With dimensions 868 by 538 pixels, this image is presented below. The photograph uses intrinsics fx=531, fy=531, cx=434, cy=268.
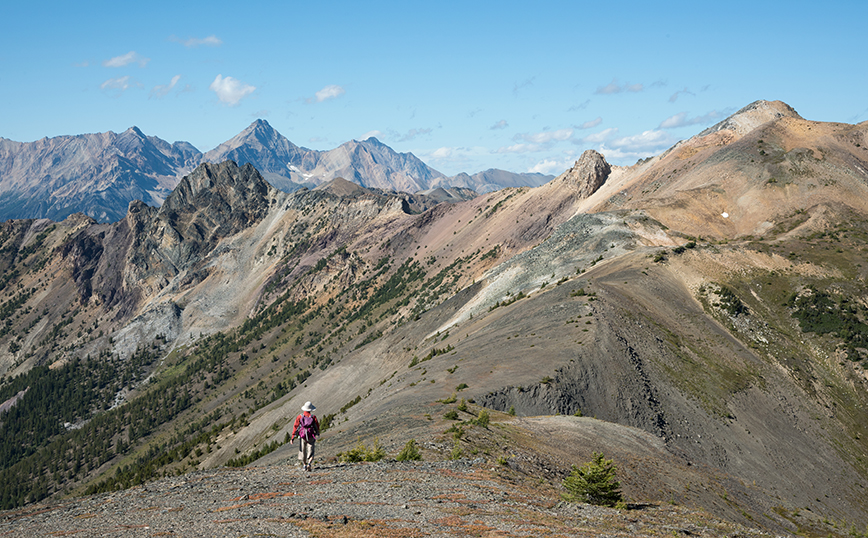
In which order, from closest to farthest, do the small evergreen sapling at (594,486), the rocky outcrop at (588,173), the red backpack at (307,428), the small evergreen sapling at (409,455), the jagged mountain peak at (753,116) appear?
the small evergreen sapling at (594,486)
the red backpack at (307,428)
the small evergreen sapling at (409,455)
the jagged mountain peak at (753,116)
the rocky outcrop at (588,173)

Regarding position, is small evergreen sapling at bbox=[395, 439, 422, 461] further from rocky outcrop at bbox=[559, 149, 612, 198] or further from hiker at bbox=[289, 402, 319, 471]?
rocky outcrop at bbox=[559, 149, 612, 198]

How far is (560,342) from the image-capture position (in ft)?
153

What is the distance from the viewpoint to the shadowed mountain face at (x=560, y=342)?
3656 cm

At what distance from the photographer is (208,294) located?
604ft

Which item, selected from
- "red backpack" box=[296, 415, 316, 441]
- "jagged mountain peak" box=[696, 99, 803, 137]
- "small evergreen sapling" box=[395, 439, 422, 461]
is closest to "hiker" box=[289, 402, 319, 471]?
"red backpack" box=[296, 415, 316, 441]

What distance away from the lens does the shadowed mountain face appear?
1439 inches

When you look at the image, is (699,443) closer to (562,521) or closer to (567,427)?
(567,427)

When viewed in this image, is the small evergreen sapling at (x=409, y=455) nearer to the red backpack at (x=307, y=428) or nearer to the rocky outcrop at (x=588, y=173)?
the red backpack at (x=307, y=428)

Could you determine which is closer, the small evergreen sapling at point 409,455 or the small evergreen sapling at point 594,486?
the small evergreen sapling at point 594,486

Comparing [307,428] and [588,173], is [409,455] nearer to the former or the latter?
[307,428]

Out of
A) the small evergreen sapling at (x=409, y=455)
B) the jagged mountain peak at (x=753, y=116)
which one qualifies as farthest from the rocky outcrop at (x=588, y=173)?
the small evergreen sapling at (x=409, y=455)

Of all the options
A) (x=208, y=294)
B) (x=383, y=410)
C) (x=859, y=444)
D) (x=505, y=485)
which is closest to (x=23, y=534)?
(x=505, y=485)

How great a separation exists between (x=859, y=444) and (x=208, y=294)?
180 m

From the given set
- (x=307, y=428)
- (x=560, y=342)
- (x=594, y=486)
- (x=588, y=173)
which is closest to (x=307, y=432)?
(x=307, y=428)
